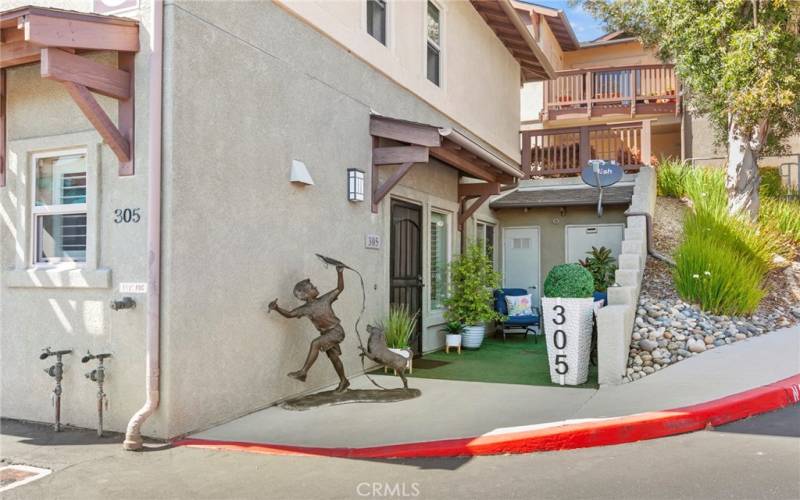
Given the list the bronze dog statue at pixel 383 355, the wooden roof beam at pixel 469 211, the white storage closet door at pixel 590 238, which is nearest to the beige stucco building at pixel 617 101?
the white storage closet door at pixel 590 238

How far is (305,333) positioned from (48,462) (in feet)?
8.75

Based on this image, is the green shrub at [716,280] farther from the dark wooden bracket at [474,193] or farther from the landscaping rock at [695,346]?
the dark wooden bracket at [474,193]

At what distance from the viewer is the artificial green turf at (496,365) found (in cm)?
748

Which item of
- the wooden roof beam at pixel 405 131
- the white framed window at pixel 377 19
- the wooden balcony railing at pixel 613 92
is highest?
the wooden balcony railing at pixel 613 92

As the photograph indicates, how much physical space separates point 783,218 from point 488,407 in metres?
8.21

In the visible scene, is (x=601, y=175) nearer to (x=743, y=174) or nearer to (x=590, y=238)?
(x=590, y=238)

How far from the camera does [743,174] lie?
37.0ft

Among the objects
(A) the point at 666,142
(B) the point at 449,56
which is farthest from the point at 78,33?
(A) the point at 666,142

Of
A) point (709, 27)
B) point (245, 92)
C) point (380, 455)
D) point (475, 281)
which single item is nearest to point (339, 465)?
point (380, 455)

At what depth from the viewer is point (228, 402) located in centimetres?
554

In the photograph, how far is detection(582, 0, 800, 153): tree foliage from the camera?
9891 millimetres

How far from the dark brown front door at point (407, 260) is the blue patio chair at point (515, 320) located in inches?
84.0

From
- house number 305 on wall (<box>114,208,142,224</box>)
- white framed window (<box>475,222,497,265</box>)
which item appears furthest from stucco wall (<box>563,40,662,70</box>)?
house number 305 on wall (<box>114,208,142,224</box>)

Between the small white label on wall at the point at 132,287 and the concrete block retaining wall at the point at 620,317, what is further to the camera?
the concrete block retaining wall at the point at 620,317
